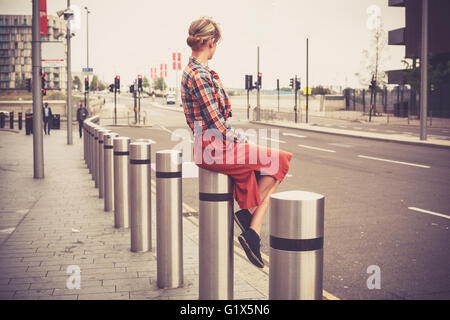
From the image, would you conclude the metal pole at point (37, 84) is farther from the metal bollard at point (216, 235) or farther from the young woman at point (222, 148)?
the metal bollard at point (216, 235)

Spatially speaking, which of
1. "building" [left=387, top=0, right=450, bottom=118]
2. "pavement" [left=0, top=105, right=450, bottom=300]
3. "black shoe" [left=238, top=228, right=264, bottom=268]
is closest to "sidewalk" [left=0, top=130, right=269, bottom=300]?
"pavement" [left=0, top=105, right=450, bottom=300]

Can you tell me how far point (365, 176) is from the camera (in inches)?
454

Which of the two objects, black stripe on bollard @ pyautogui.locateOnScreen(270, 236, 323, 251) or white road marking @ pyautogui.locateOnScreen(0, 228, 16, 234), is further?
white road marking @ pyautogui.locateOnScreen(0, 228, 16, 234)

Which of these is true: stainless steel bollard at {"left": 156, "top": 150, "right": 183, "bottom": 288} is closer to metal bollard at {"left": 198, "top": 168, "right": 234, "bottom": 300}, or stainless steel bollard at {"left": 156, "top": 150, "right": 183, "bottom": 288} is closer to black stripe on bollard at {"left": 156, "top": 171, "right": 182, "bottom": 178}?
black stripe on bollard at {"left": 156, "top": 171, "right": 182, "bottom": 178}

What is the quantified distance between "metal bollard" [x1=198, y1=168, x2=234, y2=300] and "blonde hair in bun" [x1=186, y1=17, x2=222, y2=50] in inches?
35.3

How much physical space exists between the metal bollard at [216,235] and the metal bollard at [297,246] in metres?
0.89

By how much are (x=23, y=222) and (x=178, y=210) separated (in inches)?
128

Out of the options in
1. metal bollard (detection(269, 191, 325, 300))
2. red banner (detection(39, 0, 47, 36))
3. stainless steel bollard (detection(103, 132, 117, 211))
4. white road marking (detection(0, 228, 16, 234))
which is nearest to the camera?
metal bollard (detection(269, 191, 325, 300))

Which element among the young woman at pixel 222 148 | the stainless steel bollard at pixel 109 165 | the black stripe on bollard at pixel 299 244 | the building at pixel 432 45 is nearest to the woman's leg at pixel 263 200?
the young woman at pixel 222 148

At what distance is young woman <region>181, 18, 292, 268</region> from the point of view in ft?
11.2

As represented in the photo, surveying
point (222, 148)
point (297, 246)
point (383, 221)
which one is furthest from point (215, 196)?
point (383, 221)

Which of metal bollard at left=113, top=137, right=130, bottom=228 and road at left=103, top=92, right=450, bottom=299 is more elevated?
metal bollard at left=113, top=137, right=130, bottom=228

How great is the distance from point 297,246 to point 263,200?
4.13ft
